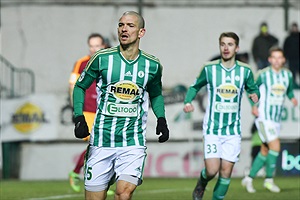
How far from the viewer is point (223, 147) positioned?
35.3ft

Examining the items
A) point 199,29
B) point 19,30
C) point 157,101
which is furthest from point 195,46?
point 157,101

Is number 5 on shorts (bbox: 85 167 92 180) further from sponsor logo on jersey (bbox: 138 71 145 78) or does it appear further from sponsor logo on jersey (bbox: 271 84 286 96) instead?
sponsor logo on jersey (bbox: 271 84 286 96)

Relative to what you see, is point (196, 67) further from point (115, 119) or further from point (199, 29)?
point (115, 119)

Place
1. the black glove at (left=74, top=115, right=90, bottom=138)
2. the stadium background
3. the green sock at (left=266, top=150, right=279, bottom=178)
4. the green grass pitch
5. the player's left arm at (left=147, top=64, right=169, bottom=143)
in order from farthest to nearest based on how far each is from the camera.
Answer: the stadium background < the green sock at (left=266, top=150, right=279, bottom=178) < the green grass pitch < the player's left arm at (left=147, top=64, right=169, bottom=143) < the black glove at (left=74, top=115, right=90, bottom=138)

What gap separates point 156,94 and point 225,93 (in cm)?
295

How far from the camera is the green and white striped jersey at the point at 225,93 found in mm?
10852

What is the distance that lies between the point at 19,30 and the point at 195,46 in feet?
11.3

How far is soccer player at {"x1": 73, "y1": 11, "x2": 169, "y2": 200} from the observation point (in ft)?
25.5

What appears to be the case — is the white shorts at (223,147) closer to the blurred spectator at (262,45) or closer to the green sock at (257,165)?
the green sock at (257,165)

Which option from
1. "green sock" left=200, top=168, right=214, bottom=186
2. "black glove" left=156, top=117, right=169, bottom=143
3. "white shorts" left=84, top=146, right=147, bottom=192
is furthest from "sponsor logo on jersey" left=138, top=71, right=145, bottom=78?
"green sock" left=200, top=168, right=214, bottom=186

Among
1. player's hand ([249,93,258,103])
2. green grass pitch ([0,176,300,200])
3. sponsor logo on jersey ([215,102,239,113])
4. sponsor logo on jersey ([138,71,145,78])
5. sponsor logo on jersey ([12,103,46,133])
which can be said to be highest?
sponsor logo on jersey ([138,71,145,78])

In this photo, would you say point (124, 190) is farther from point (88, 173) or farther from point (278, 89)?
point (278, 89)

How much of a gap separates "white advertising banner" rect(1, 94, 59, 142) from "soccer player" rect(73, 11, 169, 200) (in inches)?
434

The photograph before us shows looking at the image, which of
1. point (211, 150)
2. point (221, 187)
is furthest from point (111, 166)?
point (211, 150)
